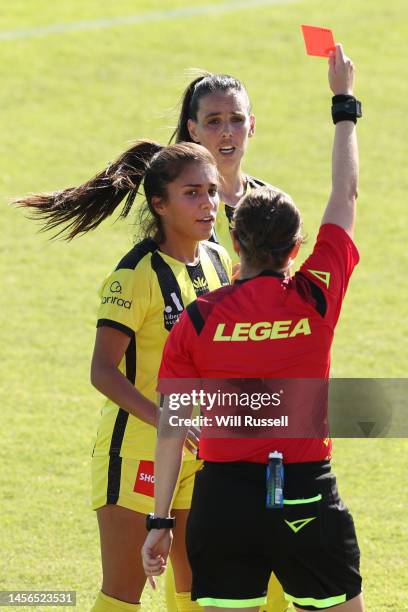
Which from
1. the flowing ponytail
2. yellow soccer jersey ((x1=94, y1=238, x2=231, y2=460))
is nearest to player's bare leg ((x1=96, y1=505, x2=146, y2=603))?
yellow soccer jersey ((x1=94, y1=238, x2=231, y2=460))

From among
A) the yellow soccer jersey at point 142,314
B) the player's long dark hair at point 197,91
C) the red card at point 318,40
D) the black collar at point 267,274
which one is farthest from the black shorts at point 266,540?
the player's long dark hair at point 197,91

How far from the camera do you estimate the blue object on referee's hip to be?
3.53 m

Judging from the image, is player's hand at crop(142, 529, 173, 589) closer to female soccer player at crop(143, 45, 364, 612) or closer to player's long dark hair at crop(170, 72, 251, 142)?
female soccer player at crop(143, 45, 364, 612)

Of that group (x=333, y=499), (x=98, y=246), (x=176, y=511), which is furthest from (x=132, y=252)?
(x=98, y=246)

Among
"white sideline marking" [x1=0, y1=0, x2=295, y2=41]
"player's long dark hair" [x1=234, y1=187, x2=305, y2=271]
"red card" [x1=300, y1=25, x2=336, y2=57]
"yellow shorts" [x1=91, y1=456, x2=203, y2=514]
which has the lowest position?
"yellow shorts" [x1=91, y1=456, x2=203, y2=514]

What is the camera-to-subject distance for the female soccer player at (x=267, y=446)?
3.55 metres

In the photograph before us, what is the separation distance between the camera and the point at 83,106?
14305 millimetres

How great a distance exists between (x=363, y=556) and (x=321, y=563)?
2.43 metres

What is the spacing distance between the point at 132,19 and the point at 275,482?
549 inches

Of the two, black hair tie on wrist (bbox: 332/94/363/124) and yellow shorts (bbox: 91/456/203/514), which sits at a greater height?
black hair tie on wrist (bbox: 332/94/363/124)

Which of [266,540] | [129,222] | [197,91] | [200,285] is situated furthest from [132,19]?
[266,540]

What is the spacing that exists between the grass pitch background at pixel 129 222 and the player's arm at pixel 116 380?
1.45 metres

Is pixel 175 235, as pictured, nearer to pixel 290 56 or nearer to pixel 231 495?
pixel 231 495

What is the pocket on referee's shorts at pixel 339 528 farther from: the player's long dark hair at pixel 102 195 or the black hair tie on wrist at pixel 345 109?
the player's long dark hair at pixel 102 195
